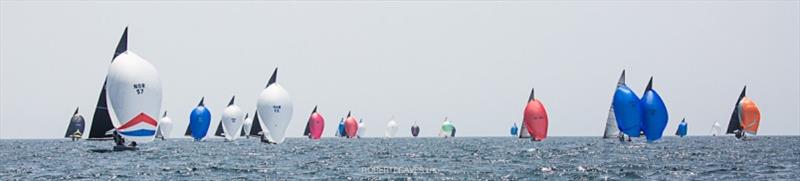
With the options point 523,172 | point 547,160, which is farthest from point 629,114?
point 523,172

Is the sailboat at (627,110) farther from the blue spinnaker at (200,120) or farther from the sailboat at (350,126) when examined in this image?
the sailboat at (350,126)

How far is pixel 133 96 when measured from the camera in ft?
223

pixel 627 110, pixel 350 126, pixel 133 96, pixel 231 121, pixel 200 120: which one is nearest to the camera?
pixel 133 96

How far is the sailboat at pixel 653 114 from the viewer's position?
309 feet

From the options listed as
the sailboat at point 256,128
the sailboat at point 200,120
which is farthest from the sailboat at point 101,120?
the sailboat at point 200,120

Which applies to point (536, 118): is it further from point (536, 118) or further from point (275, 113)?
point (275, 113)

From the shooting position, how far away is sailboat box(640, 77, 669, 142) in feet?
309

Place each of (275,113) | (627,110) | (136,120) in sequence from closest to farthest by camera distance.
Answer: (136,120)
(627,110)
(275,113)

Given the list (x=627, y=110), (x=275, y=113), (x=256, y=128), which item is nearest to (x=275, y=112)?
(x=275, y=113)

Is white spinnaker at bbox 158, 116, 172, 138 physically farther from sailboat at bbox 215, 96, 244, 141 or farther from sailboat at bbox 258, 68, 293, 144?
sailboat at bbox 258, 68, 293, 144

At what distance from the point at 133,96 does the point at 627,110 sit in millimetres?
44397

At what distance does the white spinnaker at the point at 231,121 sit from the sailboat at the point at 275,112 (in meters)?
25.9

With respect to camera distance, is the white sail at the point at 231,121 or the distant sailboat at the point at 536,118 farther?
the white sail at the point at 231,121

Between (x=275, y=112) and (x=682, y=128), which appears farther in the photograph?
(x=682, y=128)
